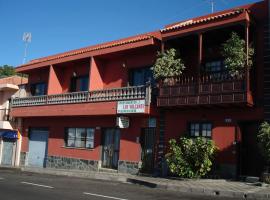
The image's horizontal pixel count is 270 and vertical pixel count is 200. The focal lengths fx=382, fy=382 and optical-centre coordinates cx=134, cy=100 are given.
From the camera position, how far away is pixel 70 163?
2550cm

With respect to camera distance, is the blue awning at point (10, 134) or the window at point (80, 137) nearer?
the window at point (80, 137)

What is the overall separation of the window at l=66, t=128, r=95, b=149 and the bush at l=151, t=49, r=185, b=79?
7.27 m

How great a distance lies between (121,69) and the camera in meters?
24.1

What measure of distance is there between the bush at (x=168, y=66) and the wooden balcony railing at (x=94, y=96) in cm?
110

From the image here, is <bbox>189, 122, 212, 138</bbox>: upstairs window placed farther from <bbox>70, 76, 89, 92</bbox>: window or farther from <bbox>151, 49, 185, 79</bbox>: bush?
<bbox>70, 76, 89, 92</bbox>: window

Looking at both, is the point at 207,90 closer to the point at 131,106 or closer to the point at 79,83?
the point at 131,106

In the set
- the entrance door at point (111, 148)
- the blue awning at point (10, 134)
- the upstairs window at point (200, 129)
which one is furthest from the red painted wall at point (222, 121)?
the blue awning at point (10, 134)

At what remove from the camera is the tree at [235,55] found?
16625 millimetres

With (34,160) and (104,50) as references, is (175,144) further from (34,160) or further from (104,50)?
(34,160)

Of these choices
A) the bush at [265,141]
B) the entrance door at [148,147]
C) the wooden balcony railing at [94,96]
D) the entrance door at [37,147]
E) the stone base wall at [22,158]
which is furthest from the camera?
the stone base wall at [22,158]

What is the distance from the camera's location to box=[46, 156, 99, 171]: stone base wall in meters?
24.0

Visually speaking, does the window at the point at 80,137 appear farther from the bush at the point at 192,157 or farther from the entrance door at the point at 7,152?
the bush at the point at 192,157

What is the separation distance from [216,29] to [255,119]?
4.53 metres

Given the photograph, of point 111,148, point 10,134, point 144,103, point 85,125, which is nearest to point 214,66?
point 144,103
